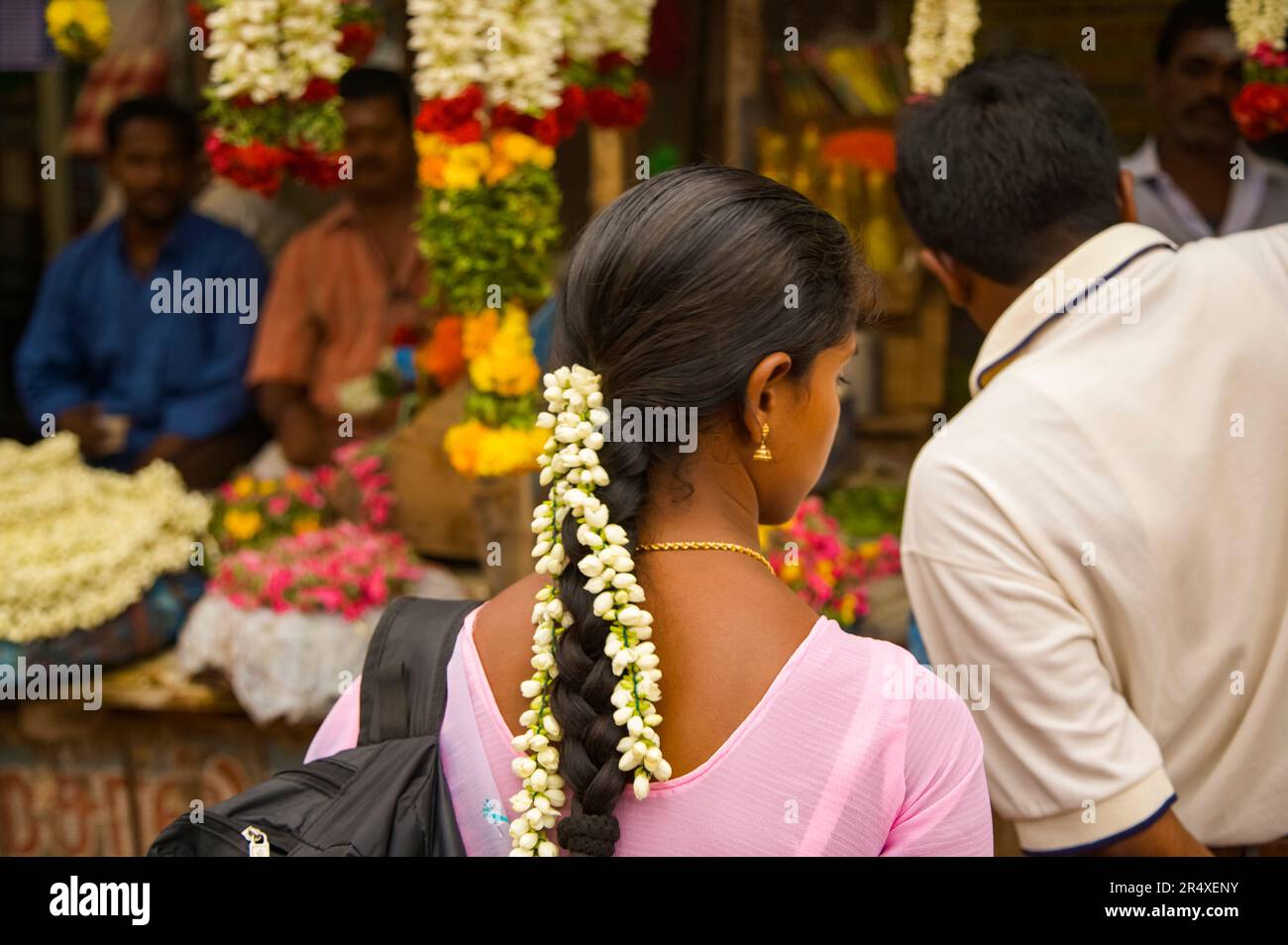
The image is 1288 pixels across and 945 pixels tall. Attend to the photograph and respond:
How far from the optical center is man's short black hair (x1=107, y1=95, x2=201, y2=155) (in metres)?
4.27

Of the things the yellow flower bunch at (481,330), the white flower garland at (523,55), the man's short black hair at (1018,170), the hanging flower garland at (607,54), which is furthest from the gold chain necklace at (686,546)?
the hanging flower garland at (607,54)

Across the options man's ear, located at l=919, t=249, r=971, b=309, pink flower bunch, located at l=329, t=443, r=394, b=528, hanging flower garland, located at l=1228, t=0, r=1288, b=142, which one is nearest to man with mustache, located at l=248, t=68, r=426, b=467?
pink flower bunch, located at l=329, t=443, r=394, b=528

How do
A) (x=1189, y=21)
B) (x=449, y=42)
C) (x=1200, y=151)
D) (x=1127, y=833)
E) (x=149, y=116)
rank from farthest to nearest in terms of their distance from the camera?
(x=149, y=116), (x=1200, y=151), (x=1189, y=21), (x=449, y=42), (x=1127, y=833)

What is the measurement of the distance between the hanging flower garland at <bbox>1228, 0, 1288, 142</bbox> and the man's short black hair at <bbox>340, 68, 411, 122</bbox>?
2448 mm

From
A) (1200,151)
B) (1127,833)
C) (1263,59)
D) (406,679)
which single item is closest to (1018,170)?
(1127,833)

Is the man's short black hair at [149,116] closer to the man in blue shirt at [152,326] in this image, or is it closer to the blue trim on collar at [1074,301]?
the man in blue shirt at [152,326]

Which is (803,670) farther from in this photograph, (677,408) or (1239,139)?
(1239,139)

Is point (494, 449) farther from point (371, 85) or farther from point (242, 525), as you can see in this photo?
point (371, 85)

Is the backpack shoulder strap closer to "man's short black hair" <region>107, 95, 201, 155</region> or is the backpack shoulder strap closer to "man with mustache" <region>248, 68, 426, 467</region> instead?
"man with mustache" <region>248, 68, 426, 467</region>

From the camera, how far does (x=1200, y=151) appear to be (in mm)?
3750

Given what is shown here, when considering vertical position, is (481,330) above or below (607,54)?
below

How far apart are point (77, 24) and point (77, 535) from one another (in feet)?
4.49
